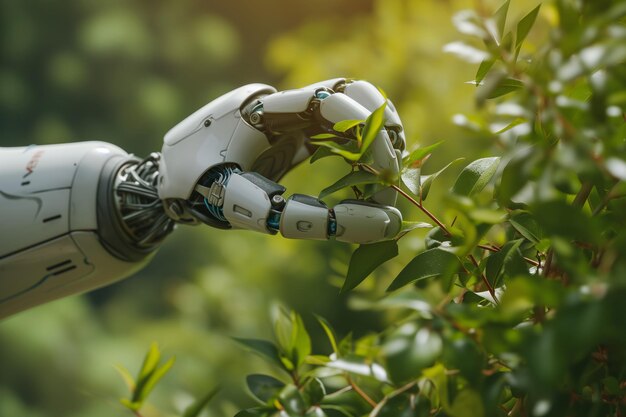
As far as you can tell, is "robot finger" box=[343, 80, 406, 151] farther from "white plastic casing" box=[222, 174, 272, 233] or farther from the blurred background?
the blurred background

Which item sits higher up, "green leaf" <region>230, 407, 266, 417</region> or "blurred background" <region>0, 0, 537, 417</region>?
"green leaf" <region>230, 407, 266, 417</region>

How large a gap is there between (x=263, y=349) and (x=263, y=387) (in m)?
0.02

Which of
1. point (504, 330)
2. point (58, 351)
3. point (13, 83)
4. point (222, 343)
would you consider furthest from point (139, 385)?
point (13, 83)

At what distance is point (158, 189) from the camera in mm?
518

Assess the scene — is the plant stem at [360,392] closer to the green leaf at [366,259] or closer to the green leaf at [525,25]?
the green leaf at [366,259]

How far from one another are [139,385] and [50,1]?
1954mm

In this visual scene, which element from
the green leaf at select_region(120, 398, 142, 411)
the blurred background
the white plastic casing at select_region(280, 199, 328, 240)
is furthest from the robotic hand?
the blurred background

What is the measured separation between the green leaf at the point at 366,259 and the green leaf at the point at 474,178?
0.04 metres

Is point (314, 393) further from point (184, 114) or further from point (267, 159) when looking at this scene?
point (184, 114)

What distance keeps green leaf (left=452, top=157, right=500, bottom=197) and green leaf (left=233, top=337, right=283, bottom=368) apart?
129 mm

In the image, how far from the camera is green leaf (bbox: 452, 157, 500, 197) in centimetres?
40

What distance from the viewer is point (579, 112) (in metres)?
0.30

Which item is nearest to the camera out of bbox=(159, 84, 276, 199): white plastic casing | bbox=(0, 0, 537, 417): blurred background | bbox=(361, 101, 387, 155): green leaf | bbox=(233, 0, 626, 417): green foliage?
bbox=(233, 0, 626, 417): green foliage

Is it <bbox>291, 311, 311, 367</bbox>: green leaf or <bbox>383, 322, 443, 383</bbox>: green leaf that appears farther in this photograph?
<bbox>291, 311, 311, 367</bbox>: green leaf
